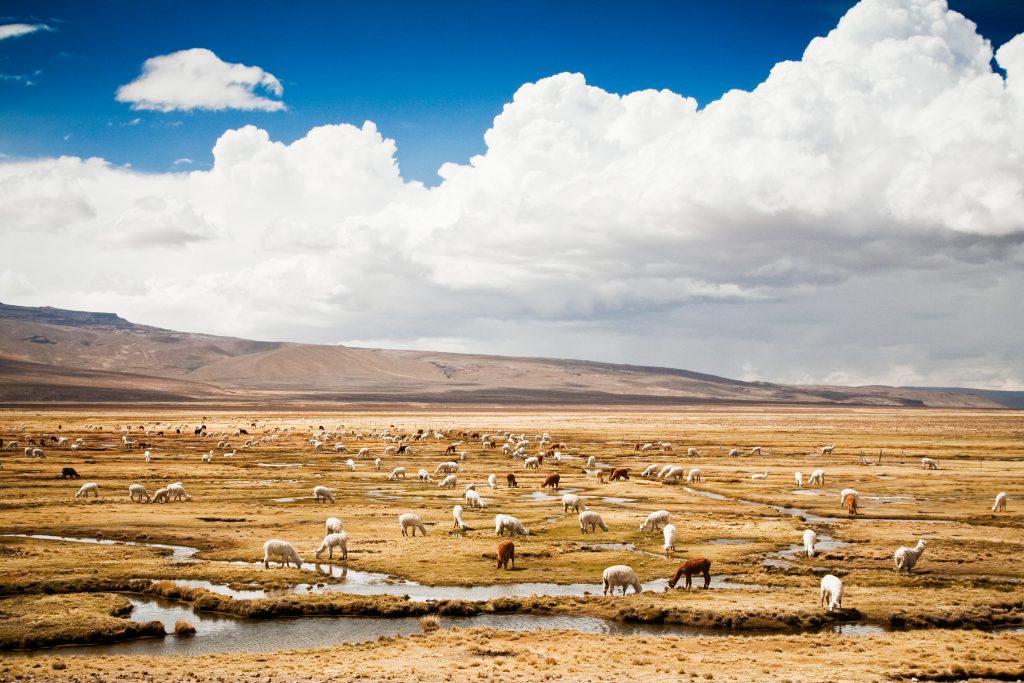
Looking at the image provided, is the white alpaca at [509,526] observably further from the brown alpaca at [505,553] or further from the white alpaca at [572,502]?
the white alpaca at [572,502]

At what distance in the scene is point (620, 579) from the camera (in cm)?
2445

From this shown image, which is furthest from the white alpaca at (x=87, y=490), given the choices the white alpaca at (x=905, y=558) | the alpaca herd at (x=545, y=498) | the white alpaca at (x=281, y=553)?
the white alpaca at (x=905, y=558)

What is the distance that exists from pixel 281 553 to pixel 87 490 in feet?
80.8

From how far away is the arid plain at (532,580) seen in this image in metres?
18.2

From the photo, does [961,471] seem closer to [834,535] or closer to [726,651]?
[834,535]

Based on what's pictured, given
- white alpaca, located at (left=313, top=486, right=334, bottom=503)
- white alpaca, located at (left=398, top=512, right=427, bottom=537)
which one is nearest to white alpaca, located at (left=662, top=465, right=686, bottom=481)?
white alpaca, located at (left=313, top=486, right=334, bottom=503)

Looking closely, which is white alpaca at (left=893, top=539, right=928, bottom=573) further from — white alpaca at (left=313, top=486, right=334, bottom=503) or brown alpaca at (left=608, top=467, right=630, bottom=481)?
brown alpaca at (left=608, top=467, right=630, bottom=481)

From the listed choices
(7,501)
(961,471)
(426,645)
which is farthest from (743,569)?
(961,471)

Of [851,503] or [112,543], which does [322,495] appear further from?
[851,503]

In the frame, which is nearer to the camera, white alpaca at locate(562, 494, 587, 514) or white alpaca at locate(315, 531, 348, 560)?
white alpaca at locate(315, 531, 348, 560)

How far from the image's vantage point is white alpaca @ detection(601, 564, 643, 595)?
2441 cm

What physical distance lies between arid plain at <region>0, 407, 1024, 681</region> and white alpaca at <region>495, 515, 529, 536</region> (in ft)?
2.00

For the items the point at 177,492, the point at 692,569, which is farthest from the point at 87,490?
the point at 692,569

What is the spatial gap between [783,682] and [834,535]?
2021 centimetres
